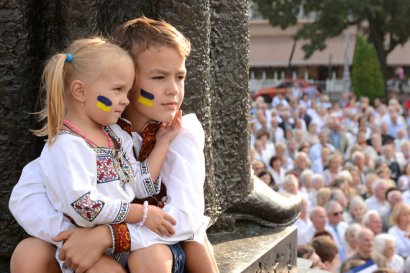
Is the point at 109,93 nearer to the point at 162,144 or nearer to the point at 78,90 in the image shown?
the point at 78,90

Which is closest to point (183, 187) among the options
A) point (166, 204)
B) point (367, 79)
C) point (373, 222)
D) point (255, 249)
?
point (166, 204)

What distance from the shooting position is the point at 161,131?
1.96 m

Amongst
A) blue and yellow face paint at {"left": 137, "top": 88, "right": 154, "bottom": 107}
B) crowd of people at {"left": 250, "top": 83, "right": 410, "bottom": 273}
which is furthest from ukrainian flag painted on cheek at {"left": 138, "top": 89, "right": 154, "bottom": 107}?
crowd of people at {"left": 250, "top": 83, "right": 410, "bottom": 273}

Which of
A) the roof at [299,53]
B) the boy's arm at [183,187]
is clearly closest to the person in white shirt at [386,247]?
the boy's arm at [183,187]

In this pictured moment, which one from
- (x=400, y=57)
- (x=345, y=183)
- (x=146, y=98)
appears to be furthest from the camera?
(x=400, y=57)

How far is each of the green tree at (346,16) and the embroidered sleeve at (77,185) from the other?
23.8 meters

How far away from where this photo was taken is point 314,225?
6.34 m

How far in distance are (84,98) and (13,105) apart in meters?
0.54

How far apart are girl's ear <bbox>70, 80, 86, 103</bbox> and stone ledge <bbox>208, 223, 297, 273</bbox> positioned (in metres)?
0.95

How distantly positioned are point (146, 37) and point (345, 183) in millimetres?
6463

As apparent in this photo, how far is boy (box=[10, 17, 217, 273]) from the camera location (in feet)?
5.74

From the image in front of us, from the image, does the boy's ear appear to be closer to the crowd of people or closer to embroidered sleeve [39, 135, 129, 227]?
embroidered sleeve [39, 135, 129, 227]

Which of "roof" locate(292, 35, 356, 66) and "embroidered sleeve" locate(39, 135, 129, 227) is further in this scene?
"roof" locate(292, 35, 356, 66)

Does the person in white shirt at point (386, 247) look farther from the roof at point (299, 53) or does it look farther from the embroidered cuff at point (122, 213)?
the roof at point (299, 53)
